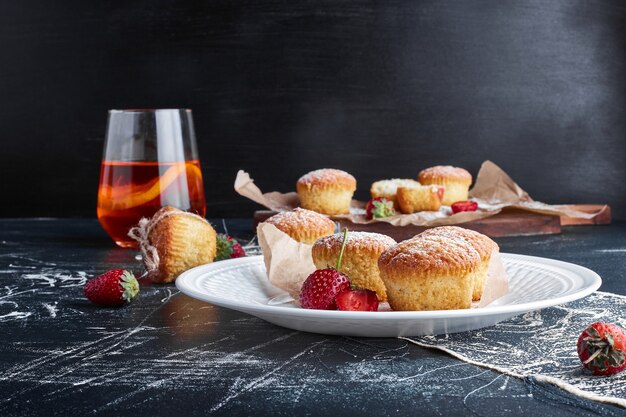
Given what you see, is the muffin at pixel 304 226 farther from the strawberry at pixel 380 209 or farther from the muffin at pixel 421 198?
the muffin at pixel 421 198

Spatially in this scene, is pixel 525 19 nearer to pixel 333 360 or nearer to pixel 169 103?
pixel 169 103

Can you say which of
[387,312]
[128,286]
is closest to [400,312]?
[387,312]

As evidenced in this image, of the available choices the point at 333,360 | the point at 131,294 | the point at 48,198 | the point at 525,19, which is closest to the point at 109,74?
the point at 48,198

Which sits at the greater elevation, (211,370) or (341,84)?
(341,84)

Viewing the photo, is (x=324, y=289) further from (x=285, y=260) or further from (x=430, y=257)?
(x=285, y=260)

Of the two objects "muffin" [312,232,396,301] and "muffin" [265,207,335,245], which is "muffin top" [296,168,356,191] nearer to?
"muffin" [265,207,335,245]

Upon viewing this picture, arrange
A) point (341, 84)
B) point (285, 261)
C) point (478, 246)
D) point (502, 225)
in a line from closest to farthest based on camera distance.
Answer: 1. point (478, 246)
2. point (285, 261)
3. point (502, 225)
4. point (341, 84)
